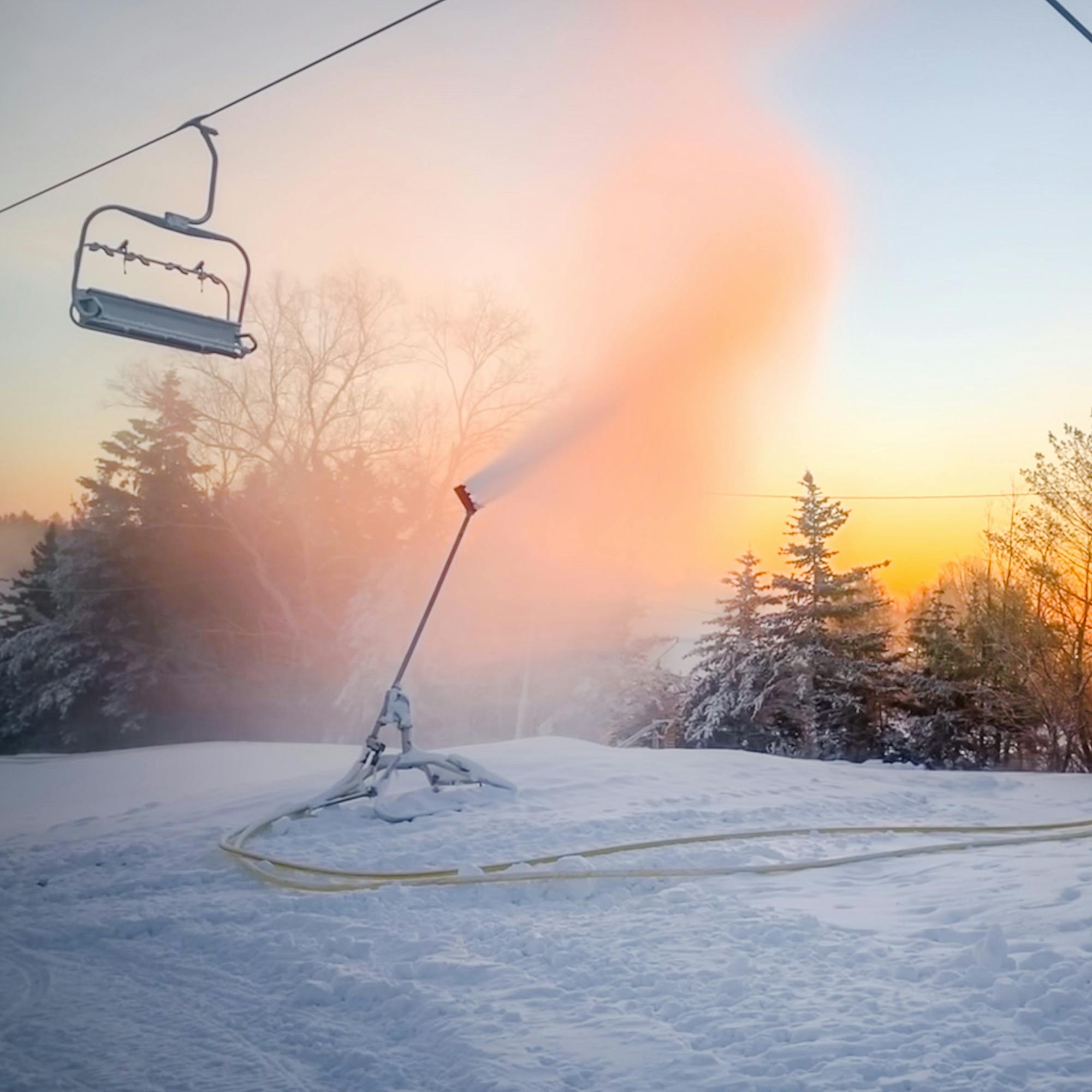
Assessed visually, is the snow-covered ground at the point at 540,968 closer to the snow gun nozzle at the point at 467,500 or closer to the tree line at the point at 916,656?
the snow gun nozzle at the point at 467,500

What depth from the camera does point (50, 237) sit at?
13.9 meters

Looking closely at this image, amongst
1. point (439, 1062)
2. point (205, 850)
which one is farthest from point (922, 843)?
point (205, 850)

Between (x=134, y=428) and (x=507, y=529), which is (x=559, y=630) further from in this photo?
(x=134, y=428)

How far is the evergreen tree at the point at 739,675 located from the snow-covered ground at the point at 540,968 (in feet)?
44.6

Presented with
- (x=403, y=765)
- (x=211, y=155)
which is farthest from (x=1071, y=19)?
(x=403, y=765)

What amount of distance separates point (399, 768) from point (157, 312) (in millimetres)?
4852

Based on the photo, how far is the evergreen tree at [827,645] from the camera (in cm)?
2081

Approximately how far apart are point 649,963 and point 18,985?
2927 mm

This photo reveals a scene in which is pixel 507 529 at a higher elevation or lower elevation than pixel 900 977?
higher

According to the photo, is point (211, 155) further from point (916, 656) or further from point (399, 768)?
point (916, 656)

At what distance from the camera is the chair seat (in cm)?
496

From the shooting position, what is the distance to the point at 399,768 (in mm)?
8656

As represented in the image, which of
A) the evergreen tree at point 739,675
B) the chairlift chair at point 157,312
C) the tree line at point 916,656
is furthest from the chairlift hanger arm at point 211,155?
the evergreen tree at point 739,675

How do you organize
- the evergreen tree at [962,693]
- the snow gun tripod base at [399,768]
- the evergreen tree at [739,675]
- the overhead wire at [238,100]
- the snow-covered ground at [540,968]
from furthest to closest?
the evergreen tree at [739,675], the evergreen tree at [962,693], the snow gun tripod base at [399,768], the overhead wire at [238,100], the snow-covered ground at [540,968]
